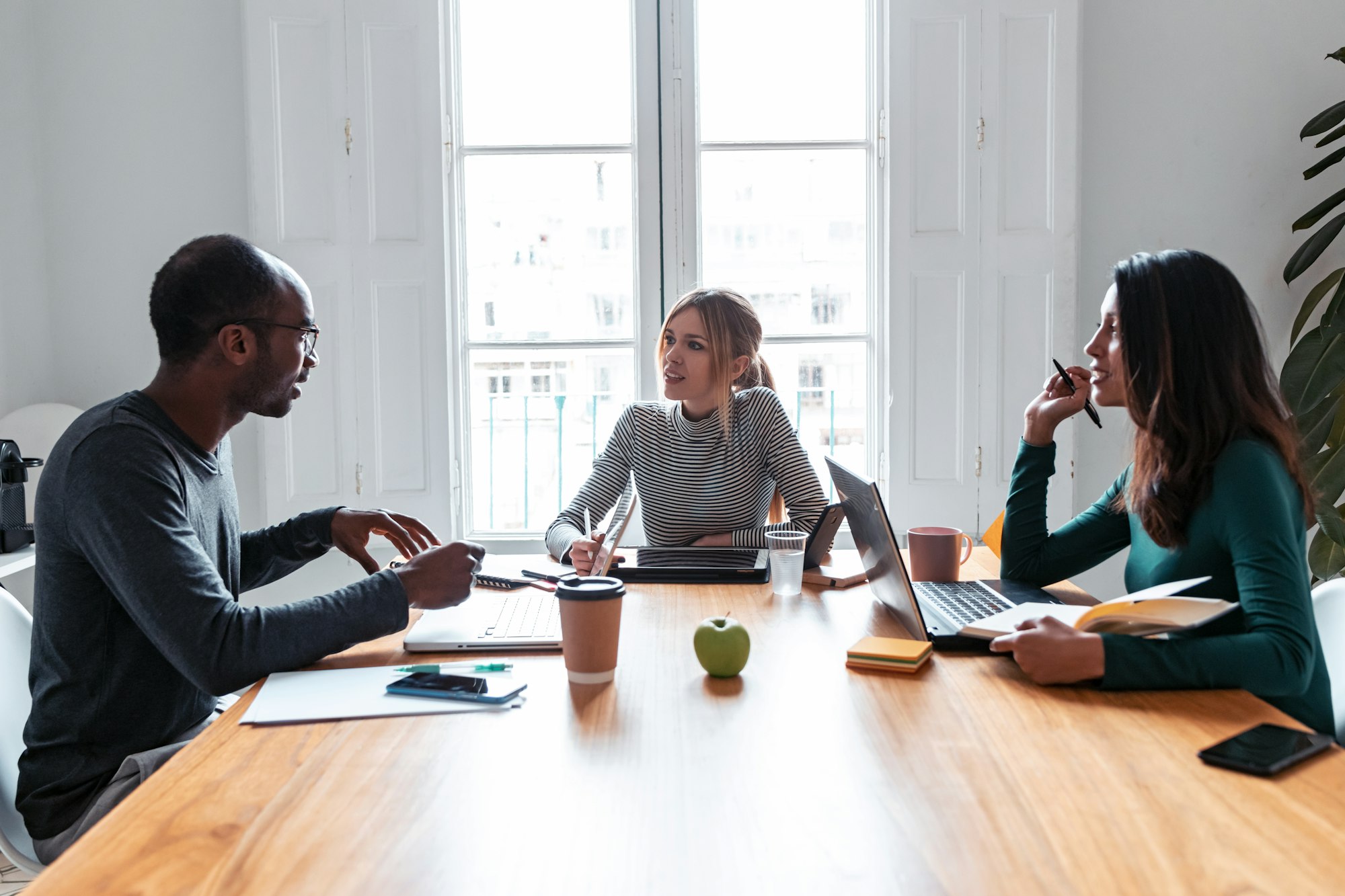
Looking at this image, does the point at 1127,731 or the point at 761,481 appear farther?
the point at 761,481

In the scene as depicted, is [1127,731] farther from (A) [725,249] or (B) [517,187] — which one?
(B) [517,187]

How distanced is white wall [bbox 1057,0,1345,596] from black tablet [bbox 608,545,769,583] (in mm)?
1679

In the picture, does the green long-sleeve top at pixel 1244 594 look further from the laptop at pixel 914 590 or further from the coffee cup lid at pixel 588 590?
the coffee cup lid at pixel 588 590

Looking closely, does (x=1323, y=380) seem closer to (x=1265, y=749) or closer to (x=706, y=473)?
(x=706, y=473)

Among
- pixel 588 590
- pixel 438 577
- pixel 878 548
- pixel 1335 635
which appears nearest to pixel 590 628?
pixel 588 590

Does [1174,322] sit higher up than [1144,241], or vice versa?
[1144,241]

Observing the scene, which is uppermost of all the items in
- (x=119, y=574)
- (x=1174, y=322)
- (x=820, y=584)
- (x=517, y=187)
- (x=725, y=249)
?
(x=517, y=187)

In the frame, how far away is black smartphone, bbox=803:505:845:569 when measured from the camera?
1861 mm

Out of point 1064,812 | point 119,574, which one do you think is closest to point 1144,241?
point 1064,812

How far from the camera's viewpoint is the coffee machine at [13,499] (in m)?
2.57

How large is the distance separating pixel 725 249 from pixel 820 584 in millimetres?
1740

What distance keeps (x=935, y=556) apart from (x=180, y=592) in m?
1.21

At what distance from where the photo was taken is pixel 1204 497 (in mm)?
1406

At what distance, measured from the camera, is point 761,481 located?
8.13 feet
